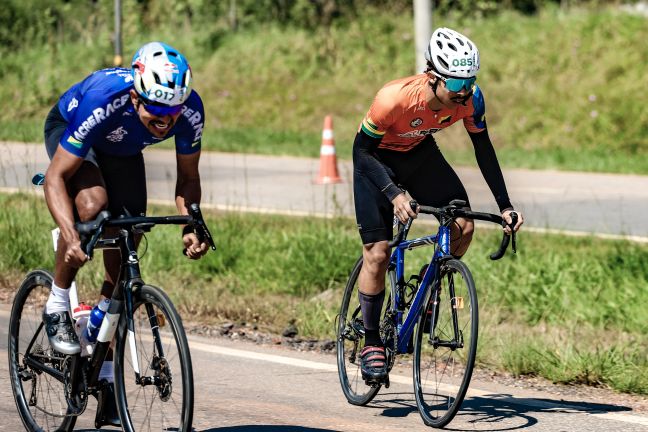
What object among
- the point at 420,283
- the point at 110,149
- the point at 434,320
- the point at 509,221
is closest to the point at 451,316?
the point at 434,320

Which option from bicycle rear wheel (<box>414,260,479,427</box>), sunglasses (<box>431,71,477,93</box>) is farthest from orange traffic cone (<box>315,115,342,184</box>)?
sunglasses (<box>431,71,477,93</box>)

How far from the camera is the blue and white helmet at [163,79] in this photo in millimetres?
4711

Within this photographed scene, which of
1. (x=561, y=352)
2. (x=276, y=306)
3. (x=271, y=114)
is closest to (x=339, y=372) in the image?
(x=561, y=352)

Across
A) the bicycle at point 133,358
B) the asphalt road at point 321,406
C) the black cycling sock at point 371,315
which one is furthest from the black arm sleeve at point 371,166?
the bicycle at point 133,358

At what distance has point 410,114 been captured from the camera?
5.86 metres

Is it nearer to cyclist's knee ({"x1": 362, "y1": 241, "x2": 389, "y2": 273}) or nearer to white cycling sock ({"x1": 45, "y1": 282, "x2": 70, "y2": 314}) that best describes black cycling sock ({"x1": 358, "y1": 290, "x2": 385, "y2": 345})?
cyclist's knee ({"x1": 362, "y1": 241, "x2": 389, "y2": 273})

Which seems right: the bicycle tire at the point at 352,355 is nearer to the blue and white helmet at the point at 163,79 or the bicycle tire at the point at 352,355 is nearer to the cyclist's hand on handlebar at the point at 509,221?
the cyclist's hand on handlebar at the point at 509,221

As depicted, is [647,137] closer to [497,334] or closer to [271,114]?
A: [271,114]

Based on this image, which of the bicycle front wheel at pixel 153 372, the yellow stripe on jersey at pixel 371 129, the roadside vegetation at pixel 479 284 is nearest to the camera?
the bicycle front wheel at pixel 153 372

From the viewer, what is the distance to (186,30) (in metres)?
28.5

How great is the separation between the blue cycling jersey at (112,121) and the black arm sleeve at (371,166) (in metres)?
1.03

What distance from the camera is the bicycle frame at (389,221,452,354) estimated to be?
5.77 meters

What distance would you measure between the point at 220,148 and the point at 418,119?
1362cm

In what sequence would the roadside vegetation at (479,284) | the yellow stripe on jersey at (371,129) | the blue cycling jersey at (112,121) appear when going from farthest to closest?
the roadside vegetation at (479,284), the yellow stripe on jersey at (371,129), the blue cycling jersey at (112,121)
